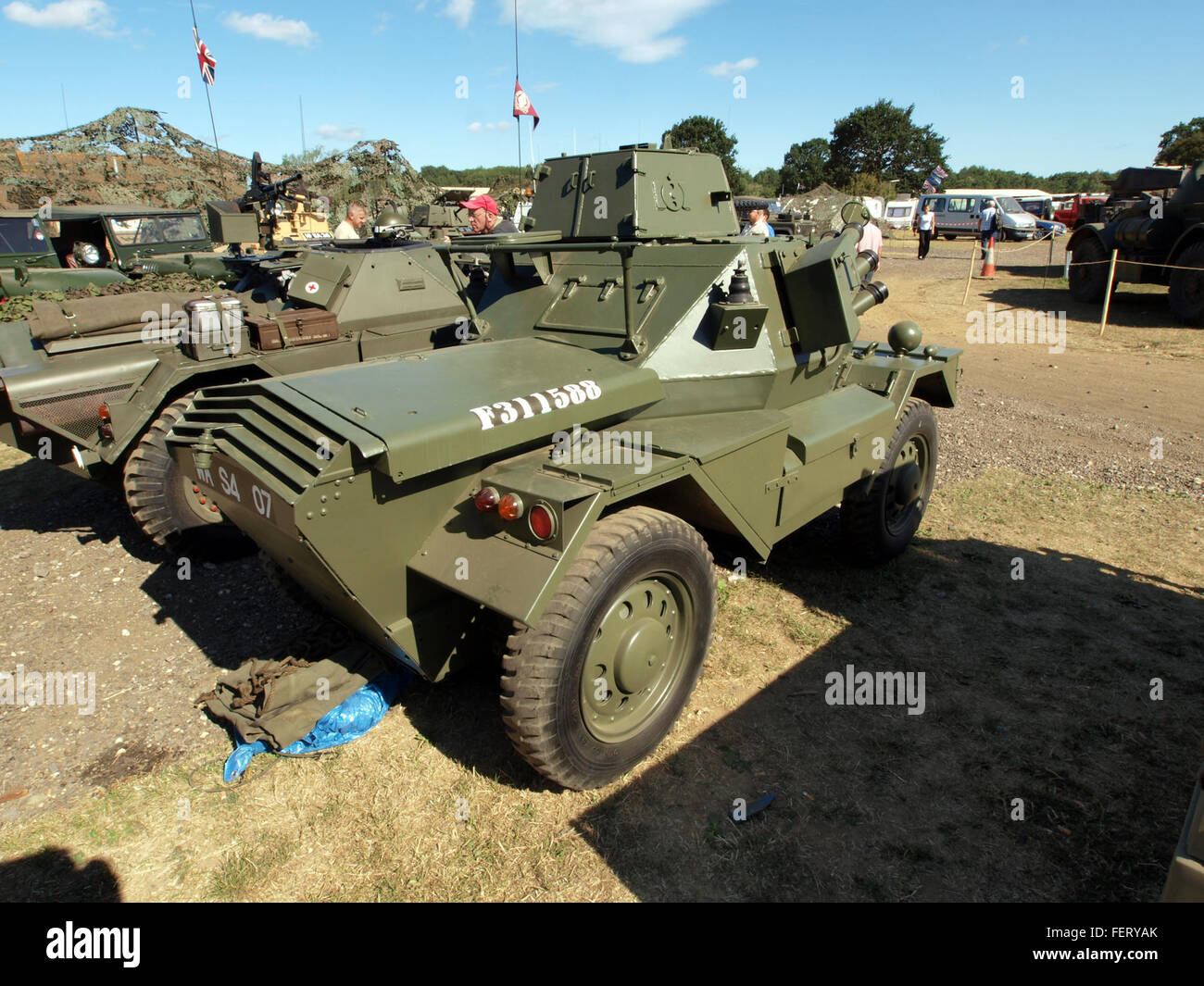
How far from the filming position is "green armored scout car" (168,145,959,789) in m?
2.80

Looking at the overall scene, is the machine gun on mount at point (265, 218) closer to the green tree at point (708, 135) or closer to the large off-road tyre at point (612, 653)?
the large off-road tyre at point (612, 653)

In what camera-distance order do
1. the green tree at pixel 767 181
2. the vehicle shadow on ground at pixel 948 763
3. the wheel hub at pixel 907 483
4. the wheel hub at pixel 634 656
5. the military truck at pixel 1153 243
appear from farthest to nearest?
the green tree at pixel 767 181 → the military truck at pixel 1153 243 → the wheel hub at pixel 907 483 → the wheel hub at pixel 634 656 → the vehicle shadow on ground at pixel 948 763

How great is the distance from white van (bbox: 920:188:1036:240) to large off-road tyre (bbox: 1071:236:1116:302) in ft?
45.7

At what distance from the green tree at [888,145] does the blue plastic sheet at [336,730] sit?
58.0 meters

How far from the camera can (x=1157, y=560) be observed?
5.21 meters

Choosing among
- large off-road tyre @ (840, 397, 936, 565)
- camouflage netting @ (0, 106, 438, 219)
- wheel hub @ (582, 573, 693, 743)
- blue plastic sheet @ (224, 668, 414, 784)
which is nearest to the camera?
wheel hub @ (582, 573, 693, 743)

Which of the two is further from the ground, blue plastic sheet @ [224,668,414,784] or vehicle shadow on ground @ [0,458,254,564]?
vehicle shadow on ground @ [0,458,254,564]

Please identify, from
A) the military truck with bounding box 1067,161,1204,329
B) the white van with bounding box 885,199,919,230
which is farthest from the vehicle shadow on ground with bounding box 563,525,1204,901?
the white van with bounding box 885,199,919,230

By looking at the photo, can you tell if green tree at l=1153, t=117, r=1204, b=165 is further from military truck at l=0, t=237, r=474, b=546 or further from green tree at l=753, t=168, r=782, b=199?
military truck at l=0, t=237, r=474, b=546

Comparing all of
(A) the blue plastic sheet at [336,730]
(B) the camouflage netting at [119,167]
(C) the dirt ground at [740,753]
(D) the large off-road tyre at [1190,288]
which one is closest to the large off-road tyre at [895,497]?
(C) the dirt ground at [740,753]

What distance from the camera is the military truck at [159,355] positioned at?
5.29 metres

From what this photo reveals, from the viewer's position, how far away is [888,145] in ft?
180
